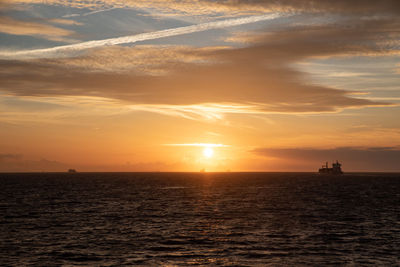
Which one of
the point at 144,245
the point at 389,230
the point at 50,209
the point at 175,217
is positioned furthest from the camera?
the point at 50,209

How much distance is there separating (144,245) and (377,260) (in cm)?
2235

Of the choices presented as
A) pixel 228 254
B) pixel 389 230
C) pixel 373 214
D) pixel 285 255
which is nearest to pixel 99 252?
pixel 228 254

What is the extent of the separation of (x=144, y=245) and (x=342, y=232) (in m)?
25.0

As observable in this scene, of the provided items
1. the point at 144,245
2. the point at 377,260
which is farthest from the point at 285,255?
the point at 144,245

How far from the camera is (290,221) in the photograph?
6141 centimetres

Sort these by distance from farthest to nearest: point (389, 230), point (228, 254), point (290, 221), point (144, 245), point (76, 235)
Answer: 1. point (290, 221)
2. point (389, 230)
3. point (76, 235)
4. point (144, 245)
5. point (228, 254)

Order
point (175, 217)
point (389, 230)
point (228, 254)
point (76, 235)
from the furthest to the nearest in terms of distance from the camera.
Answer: point (175, 217) → point (389, 230) → point (76, 235) → point (228, 254)

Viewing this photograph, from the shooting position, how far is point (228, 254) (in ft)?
128

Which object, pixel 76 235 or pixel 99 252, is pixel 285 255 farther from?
pixel 76 235

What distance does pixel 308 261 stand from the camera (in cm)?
3622

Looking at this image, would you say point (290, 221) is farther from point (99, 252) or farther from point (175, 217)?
point (99, 252)

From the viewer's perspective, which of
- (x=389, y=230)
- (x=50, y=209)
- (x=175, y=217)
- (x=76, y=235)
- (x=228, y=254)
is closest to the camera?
(x=228, y=254)

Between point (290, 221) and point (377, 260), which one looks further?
point (290, 221)

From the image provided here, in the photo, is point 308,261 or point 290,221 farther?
point 290,221
